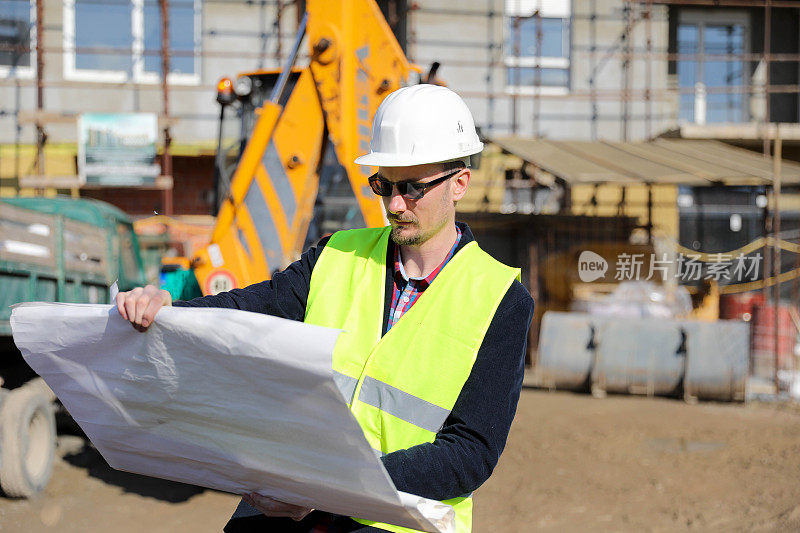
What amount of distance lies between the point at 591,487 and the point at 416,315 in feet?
17.0

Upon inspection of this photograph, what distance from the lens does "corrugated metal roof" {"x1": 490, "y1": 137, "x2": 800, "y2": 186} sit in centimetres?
1098

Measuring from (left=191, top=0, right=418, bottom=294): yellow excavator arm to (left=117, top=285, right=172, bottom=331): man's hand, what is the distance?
12.9 ft

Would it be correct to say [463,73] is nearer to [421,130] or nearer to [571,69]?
[571,69]

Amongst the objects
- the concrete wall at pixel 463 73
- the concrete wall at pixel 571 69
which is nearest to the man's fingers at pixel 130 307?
the concrete wall at pixel 463 73

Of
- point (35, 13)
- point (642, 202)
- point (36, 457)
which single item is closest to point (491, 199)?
point (642, 202)

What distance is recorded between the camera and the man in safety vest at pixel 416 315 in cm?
191

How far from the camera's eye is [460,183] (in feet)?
7.38

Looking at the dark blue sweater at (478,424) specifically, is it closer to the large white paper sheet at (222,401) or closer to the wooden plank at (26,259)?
the large white paper sheet at (222,401)

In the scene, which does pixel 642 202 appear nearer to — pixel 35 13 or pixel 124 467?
pixel 35 13

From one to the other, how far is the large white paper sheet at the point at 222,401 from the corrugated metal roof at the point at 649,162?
9180 mm

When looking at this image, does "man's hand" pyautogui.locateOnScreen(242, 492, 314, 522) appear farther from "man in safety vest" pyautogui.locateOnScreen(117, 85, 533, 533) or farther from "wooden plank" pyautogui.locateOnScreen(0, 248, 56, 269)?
"wooden plank" pyautogui.locateOnScreen(0, 248, 56, 269)

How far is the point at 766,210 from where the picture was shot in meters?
11.3

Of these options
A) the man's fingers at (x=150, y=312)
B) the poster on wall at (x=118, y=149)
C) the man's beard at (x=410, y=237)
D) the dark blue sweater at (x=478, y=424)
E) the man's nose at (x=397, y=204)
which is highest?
the poster on wall at (x=118, y=149)

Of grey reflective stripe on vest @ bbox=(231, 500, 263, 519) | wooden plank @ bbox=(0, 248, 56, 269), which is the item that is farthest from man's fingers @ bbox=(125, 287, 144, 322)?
wooden plank @ bbox=(0, 248, 56, 269)
